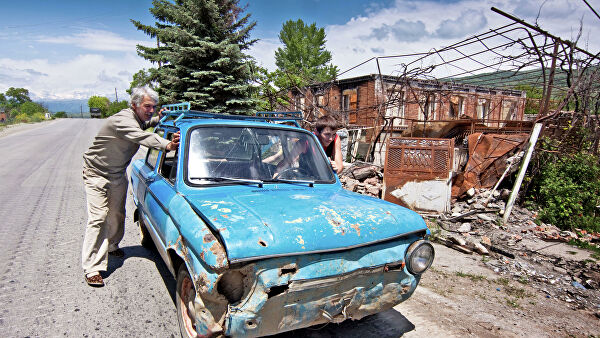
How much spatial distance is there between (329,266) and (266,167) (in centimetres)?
136

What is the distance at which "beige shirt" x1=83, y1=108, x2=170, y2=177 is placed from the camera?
3.52 m

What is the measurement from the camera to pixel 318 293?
216cm

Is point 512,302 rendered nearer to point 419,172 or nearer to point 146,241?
point 419,172

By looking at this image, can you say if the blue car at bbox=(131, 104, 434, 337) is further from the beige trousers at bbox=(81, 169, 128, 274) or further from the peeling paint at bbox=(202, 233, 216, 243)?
the beige trousers at bbox=(81, 169, 128, 274)

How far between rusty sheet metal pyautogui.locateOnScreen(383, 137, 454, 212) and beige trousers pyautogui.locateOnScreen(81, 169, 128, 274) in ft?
18.3

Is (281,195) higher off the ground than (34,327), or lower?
higher

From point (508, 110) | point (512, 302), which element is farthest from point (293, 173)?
point (508, 110)

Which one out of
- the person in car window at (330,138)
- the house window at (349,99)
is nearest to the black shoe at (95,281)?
the person in car window at (330,138)

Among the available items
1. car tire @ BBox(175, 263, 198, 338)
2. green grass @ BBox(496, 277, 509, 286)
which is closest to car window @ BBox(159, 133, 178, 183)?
car tire @ BBox(175, 263, 198, 338)

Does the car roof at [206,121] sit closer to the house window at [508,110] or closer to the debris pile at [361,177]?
the debris pile at [361,177]

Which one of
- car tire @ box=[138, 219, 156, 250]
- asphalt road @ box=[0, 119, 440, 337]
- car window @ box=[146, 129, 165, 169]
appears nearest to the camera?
asphalt road @ box=[0, 119, 440, 337]

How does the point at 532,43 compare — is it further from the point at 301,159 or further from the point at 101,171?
the point at 101,171

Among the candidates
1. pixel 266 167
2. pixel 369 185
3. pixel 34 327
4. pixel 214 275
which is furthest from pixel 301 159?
pixel 369 185

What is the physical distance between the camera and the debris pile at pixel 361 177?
873 centimetres
